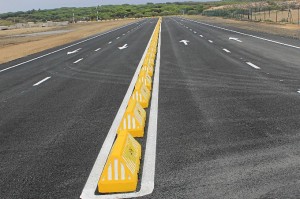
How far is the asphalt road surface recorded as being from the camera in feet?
16.7

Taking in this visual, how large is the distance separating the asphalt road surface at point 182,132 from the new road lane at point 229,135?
1 cm

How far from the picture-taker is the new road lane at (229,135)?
16.2 feet

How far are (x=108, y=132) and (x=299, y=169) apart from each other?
354cm

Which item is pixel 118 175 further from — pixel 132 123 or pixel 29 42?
pixel 29 42

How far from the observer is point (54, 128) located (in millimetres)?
8234

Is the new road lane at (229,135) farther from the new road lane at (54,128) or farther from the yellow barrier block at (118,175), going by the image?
the new road lane at (54,128)

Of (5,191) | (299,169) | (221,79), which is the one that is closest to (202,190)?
(299,169)

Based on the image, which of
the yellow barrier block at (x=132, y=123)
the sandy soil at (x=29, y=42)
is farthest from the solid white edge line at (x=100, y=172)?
the sandy soil at (x=29, y=42)

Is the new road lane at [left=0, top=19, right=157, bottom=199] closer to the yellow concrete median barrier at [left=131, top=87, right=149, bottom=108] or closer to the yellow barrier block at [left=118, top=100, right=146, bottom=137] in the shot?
the yellow barrier block at [left=118, top=100, right=146, bottom=137]

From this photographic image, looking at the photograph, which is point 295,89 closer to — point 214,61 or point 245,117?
point 245,117

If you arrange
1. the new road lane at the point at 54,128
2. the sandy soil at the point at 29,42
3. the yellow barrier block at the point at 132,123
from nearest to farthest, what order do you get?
the new road lane at the point at 54,128 → the yellow barrier block at the point at 132,123 → the sandy soil at the point at 29,42

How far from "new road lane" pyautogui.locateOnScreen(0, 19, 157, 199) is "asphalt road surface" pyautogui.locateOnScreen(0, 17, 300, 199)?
0.02 m

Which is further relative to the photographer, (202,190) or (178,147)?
(178,147)

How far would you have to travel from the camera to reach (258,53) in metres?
20.0
